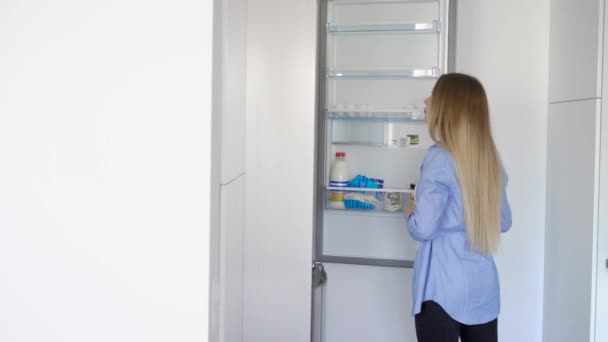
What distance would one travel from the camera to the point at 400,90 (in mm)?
2713

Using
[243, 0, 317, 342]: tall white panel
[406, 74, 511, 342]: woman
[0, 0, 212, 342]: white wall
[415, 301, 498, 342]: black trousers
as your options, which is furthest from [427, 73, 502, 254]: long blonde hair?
[0, 0, 212, 342]: white wall

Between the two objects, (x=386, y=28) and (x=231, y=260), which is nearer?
(x=231, y=260)

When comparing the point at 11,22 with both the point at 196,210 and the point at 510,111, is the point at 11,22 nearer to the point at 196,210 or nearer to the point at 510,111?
the point at 196,210

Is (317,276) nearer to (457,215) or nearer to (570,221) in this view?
(457,215)

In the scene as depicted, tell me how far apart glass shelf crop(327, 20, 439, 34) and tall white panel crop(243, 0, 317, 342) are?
673mm

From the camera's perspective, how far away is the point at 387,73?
2.66 meters

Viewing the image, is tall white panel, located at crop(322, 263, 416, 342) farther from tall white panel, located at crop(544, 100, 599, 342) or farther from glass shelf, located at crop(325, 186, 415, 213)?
tall white panel, located at crop(544, 100, 599, 342)

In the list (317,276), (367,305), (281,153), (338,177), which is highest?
(281,153)

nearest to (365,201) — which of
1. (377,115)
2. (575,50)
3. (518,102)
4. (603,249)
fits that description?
(377,115)

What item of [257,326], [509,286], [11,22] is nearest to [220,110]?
[11,22]

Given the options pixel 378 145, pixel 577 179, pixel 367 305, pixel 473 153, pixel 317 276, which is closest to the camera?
pixel 473 153

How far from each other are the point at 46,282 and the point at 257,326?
0.99 meters

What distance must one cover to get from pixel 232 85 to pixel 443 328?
1.21 m

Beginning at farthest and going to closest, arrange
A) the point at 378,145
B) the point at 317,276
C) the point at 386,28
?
the point at 378,145
the point at 386,28
the point at 317,276
